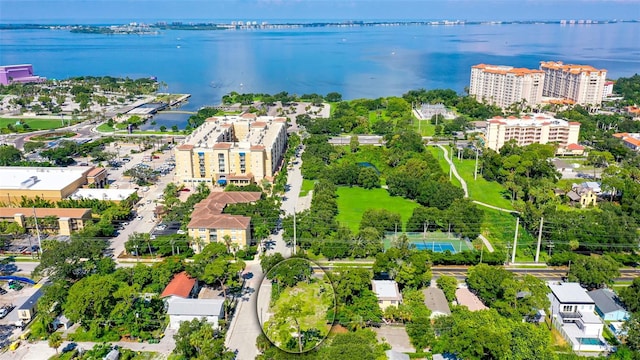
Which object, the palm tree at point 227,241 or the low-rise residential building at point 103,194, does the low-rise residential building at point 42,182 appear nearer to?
the low-rise residential building at point 103,194

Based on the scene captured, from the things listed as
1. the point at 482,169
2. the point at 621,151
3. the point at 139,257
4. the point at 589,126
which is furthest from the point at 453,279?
the point at 589,126

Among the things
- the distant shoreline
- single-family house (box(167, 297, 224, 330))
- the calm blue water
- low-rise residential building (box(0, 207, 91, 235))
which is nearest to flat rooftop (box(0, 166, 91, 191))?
low-rise residential building (box(0, 207, 91, 235))

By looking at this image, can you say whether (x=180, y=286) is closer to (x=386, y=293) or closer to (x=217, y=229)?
(x=217, y=229)

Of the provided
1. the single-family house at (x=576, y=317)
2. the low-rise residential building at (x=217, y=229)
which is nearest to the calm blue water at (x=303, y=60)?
the low-rise residential building at (x=217, y=229)

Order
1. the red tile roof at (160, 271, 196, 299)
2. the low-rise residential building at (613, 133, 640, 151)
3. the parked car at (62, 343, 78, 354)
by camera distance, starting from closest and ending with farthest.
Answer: the parked car at (62, 343, 78, 354), the red tile roof at (160, 271, 196, 299), the low-rise residential building at (613, 133, 640, 151)

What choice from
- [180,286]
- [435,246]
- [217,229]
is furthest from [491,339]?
[217,229]

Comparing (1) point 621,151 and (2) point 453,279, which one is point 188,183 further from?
(1) point 621,151

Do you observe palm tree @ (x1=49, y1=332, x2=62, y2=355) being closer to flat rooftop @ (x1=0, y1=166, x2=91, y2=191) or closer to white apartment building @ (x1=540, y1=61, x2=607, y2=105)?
flat rooftop @ (x1=0, y1=166, x2=91, y2=191)
